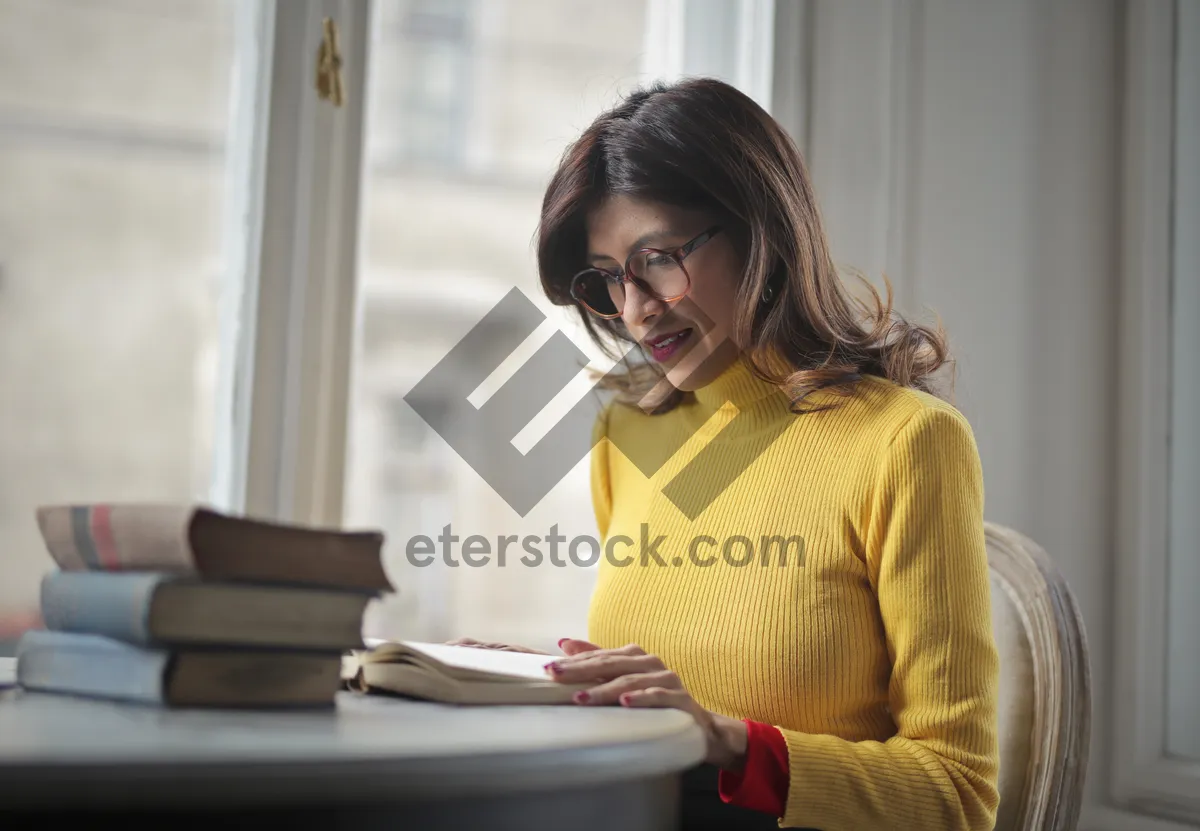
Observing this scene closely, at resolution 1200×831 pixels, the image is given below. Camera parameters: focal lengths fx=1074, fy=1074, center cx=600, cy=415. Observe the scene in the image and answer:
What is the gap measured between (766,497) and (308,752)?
2.56ft

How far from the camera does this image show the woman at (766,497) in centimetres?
100

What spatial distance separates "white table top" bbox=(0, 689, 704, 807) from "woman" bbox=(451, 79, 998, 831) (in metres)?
0.16

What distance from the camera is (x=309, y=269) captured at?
66.3 inches

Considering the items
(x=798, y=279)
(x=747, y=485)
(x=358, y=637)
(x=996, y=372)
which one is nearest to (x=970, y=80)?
(x=996, y=372)

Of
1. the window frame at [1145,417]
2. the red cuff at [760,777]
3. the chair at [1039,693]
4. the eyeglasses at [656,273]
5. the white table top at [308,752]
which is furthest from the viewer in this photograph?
the window frame at [1145,417]

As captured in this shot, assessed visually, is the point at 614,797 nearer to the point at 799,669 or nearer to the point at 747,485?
the point at 799,669

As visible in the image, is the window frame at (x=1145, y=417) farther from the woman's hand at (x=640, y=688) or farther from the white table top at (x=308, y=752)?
the white table top at (x=308, y=752)

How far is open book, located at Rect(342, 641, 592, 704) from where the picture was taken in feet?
2.57

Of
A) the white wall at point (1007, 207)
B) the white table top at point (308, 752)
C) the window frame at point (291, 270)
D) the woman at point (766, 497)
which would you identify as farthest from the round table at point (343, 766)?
the white wall at point (1007, 207)

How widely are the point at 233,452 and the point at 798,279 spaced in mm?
923

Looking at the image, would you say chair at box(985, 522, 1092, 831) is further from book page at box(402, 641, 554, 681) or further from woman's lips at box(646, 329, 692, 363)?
book page at box(402, 641, 554, 681)

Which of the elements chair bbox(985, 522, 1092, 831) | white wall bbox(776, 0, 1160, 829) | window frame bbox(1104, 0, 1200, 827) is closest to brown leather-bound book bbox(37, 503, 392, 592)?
chair bbox(985, 522, 1092, 831)

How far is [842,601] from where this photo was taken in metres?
1.12

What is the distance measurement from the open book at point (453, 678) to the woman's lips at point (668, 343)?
593mm
